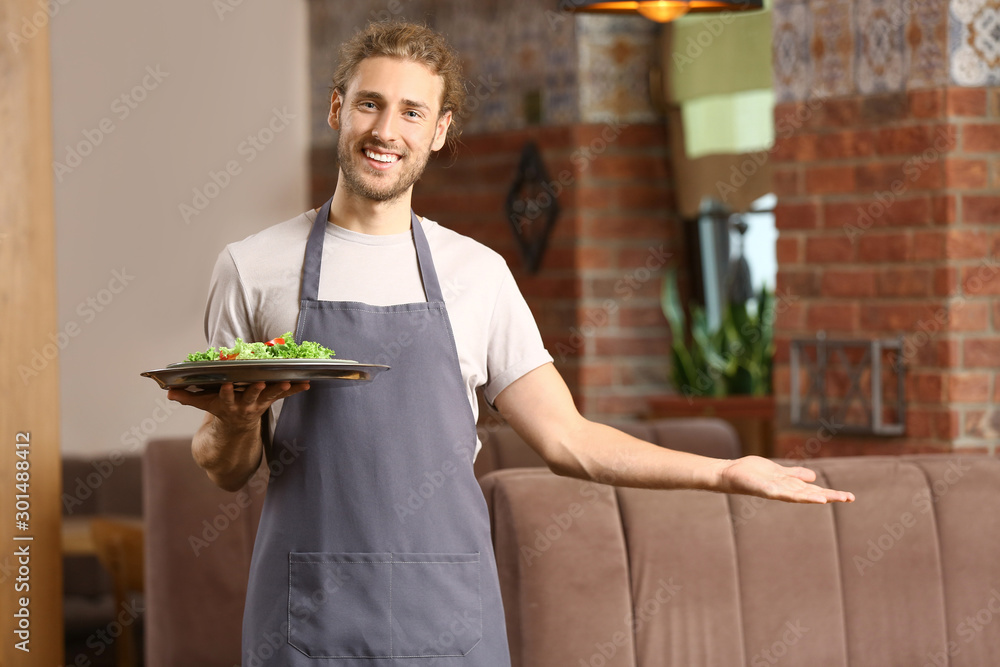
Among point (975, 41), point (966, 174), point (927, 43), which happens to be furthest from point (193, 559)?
point (975, 41)

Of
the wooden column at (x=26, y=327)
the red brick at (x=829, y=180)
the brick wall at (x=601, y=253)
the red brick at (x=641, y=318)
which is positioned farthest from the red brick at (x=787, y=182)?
the wooden column at (x=26, y=327)

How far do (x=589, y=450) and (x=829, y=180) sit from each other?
203 centimetres

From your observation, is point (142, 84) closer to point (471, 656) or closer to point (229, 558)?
point (229, 558)

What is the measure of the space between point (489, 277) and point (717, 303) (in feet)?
11.1

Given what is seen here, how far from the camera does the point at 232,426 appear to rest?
5.98 ft

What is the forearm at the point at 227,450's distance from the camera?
185 centimetres

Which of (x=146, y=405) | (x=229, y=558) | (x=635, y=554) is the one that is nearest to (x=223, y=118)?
(x=146, y=405)

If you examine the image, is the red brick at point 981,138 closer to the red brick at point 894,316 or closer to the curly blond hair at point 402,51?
the red brick at point 894,316

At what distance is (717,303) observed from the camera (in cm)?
529

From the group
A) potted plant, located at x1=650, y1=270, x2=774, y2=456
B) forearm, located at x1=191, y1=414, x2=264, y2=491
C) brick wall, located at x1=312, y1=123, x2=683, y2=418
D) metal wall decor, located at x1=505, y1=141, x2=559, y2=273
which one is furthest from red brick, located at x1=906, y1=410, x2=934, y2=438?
forearm, located at x1=191, y1=414, x2=264, y2=491

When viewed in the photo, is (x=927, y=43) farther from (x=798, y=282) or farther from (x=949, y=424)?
(x=949, y=424)

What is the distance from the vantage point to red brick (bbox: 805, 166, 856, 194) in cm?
370

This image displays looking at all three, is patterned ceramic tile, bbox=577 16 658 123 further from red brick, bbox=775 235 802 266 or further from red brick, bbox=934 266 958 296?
red brick, bbox=934 266 958 296

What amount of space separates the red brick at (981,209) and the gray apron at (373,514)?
207 cm
